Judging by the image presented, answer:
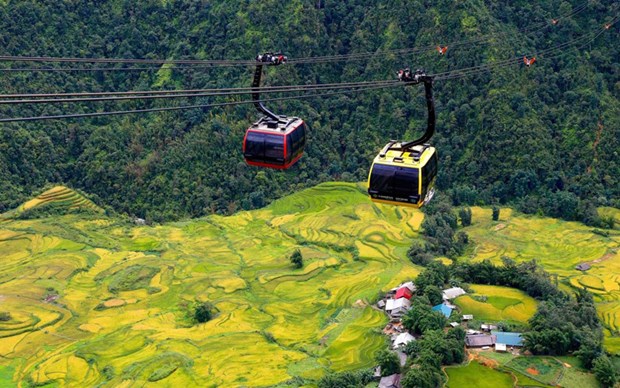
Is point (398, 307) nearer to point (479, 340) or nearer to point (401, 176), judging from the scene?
point (479, 340)

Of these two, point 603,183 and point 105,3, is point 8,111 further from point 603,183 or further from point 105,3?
point 603,183

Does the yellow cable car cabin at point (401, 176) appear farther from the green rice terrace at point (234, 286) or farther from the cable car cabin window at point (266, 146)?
the green rice terrace at point (234, 286)

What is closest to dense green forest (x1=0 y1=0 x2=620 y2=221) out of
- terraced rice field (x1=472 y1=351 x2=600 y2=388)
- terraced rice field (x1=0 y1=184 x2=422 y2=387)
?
terraced rice field (x1=0 y1=184 x2=422 y2=387)

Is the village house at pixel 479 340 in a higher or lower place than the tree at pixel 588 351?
lower

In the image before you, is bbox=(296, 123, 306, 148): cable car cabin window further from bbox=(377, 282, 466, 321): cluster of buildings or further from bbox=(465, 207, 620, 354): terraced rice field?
bbox=(465, 207, 620, 354): terraced rice field

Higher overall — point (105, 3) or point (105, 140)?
point (105, 3)

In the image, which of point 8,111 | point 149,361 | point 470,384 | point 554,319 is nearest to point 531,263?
point 554,319

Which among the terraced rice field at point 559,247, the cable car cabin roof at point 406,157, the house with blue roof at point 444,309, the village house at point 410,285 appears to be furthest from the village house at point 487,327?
the cable car cabin roof at point 406,157
